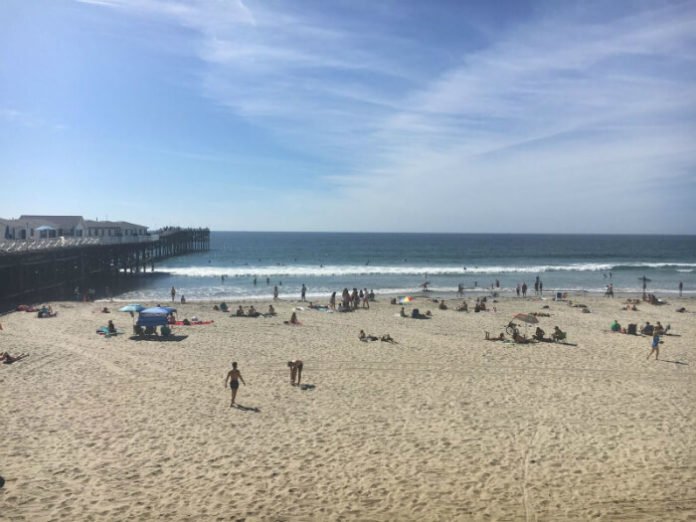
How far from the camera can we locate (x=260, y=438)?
9.15 m

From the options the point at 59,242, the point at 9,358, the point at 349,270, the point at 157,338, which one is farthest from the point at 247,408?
the point at 349,270

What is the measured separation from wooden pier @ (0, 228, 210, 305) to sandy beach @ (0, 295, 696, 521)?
15.0 metres

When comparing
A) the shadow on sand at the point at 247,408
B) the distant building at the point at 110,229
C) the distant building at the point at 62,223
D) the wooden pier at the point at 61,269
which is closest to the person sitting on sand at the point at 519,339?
the shadow on sand at the point at 247,408

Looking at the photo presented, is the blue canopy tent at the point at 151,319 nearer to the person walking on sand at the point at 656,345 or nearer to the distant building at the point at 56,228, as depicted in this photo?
the person walking on sand at the point at 656,345

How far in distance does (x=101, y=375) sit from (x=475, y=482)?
9314mm

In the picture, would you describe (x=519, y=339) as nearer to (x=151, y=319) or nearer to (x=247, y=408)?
(x=247, y=408)

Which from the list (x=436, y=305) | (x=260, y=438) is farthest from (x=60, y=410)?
(x=436, y=305)

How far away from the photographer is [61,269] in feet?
125

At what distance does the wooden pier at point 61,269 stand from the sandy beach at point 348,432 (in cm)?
1496

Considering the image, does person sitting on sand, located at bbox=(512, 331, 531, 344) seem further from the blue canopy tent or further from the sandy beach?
the blue canopy tent

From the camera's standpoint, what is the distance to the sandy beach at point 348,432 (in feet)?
23.1

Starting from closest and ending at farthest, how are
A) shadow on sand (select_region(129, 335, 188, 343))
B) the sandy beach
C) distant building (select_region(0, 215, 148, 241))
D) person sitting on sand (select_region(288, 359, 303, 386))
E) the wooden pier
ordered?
the sandy beach < person sitting on sand (select_region(288, 359, 303, 386)) < shadow on sand (select_region(129, 335, 188, 343)) < the wooden pier < distant building (select_region(0, 215, 148, 241))

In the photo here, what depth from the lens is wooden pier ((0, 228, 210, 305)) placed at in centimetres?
3005

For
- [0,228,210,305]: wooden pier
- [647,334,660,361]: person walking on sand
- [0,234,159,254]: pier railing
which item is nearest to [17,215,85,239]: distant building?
[0,228,210,305]: wooden pier
